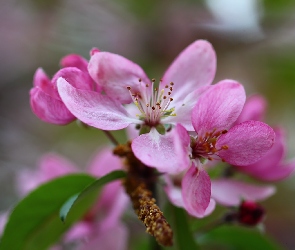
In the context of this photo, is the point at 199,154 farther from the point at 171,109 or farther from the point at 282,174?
the point at 282,174

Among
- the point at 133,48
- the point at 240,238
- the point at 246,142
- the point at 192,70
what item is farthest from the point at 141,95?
the point at 133,48

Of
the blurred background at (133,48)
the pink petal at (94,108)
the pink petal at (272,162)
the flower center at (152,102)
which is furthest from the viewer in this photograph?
the blurred background at (133,48)

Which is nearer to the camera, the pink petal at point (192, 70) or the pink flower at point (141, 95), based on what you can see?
the pink flower at point (141, 95)

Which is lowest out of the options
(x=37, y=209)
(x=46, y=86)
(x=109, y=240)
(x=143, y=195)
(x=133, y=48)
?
(x=133, y=48)

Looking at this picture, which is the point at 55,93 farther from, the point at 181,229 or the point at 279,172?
the point at 279,172

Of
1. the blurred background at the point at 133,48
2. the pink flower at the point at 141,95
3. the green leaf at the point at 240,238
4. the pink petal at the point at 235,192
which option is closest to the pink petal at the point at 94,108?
the pink flower at the point at 141,95

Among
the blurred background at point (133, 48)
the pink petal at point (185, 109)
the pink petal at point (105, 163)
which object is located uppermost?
the pink petal at point (185, 109)

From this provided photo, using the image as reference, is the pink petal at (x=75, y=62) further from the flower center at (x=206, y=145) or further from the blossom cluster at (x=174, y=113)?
the flower center at (x=206, y=145)
